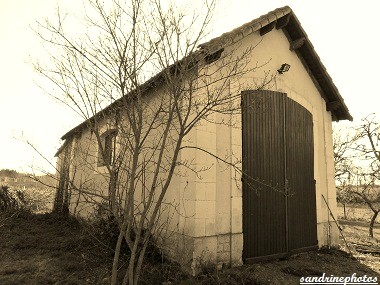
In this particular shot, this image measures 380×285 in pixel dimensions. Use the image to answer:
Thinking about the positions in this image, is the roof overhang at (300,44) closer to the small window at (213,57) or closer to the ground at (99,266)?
the small window at (213,57)

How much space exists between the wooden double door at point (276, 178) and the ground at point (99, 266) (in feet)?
1.47

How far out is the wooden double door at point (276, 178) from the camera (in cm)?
622

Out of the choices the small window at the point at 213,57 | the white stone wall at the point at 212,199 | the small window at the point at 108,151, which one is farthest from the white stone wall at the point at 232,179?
the small window at the point at 108,151

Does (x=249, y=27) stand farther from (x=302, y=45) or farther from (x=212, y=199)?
(x=212, y=199)

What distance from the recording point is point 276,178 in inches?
265

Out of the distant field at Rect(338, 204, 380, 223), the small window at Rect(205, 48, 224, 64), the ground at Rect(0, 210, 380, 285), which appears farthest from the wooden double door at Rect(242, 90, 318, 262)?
the distant field at Rect(338, 204, 380, 223)

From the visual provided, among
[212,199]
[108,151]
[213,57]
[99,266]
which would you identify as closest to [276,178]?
[212,199]

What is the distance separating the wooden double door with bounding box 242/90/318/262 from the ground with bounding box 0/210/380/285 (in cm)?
45

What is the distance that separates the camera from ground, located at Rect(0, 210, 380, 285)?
507 centimetres

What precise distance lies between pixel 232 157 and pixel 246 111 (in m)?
1.12

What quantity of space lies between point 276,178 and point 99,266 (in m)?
4.19

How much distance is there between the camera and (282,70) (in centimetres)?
732

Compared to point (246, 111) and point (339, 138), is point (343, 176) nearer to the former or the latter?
point (339, 138)

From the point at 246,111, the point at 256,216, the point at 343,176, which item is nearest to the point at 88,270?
the point at 256,216
